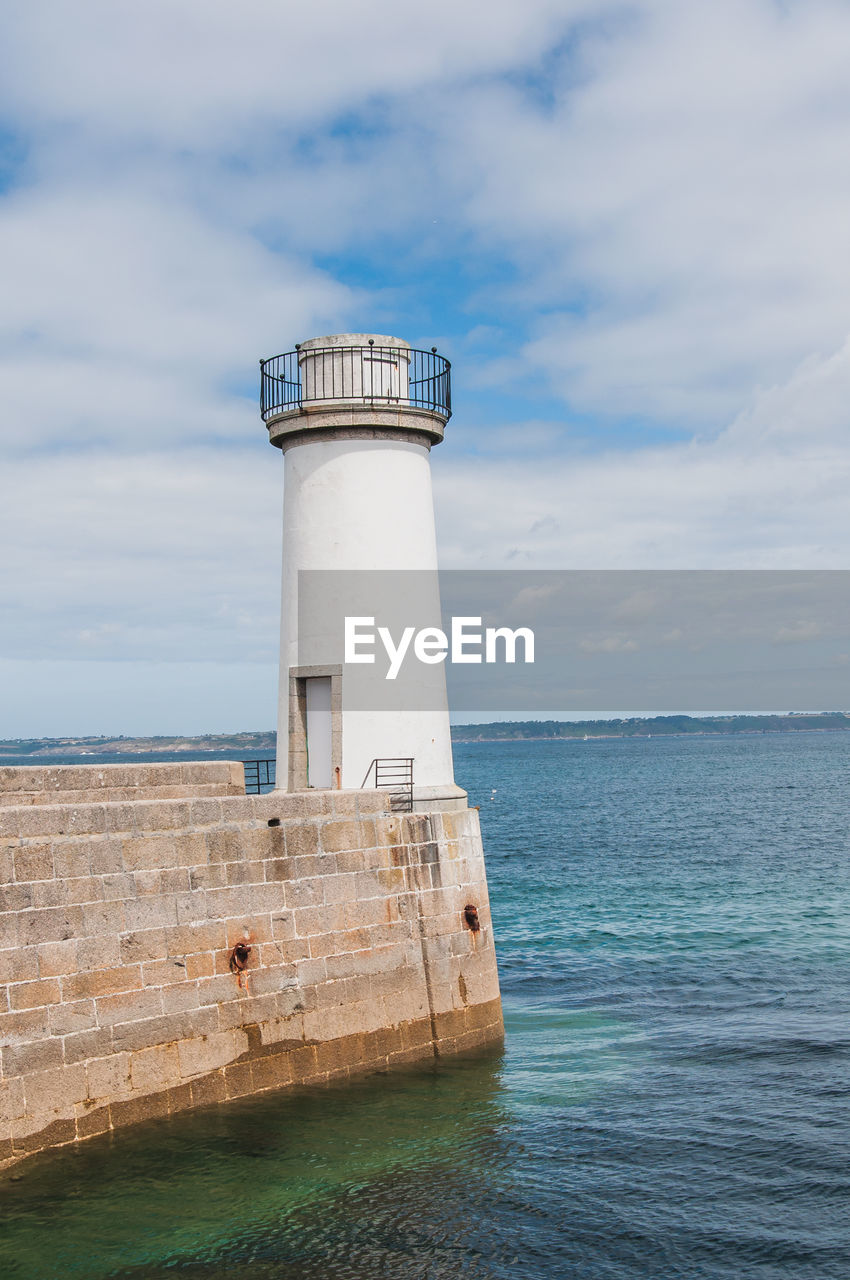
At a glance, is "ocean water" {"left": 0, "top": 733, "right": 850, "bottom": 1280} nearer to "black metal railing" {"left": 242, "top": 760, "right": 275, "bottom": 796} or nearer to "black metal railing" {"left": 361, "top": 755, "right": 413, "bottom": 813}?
"black metal railing" {"left": 361, "top": 755, "right": 413, "bottom": 813}

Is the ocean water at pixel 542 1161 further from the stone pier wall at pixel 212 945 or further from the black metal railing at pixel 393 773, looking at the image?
the black metal railing at pixel 393 773

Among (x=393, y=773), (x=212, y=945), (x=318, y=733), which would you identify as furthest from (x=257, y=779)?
(x=212, y=945)

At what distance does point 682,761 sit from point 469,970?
13390 centimetres

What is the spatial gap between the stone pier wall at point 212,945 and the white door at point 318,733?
1.94 meters

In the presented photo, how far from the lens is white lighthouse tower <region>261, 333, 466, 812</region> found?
1664 cm

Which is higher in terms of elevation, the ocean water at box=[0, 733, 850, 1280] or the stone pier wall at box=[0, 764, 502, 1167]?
the stone pier wall at box=[0, 764, 502, 1167]

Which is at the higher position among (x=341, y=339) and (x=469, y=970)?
(x=341, y=339)

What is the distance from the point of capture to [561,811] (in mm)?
68875

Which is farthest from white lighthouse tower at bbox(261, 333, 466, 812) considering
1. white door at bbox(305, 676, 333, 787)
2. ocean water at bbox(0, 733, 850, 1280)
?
ocean water at bbox(0, 733, 850, 1280)

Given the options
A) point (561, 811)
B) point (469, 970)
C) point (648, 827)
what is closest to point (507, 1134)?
point (469, 970)

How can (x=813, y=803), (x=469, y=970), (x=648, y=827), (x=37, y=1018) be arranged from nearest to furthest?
1. (x=37, y=1018)
2. (x=469, y=970)
3. (x=648, y=827)
4. (x=813, y=803)

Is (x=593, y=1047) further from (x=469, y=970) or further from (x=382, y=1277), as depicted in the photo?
(x=382, y=1277)

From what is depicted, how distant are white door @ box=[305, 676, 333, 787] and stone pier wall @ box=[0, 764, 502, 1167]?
76.3 inches

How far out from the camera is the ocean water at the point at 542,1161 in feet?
34.4
